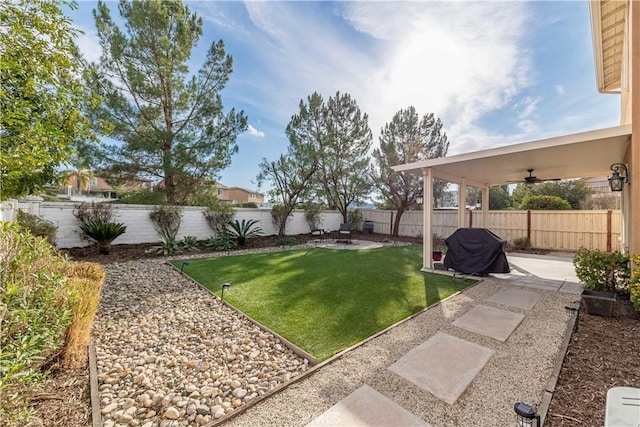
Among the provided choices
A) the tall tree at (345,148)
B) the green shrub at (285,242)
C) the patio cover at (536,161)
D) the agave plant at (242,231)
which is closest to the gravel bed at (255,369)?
the patio cover at (536,161)

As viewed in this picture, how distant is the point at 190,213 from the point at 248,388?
9095 mm

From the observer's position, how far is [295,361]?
9.18 feet

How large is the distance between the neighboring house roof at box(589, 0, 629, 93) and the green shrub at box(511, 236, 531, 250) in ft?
18.1

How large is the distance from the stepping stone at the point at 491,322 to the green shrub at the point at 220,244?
8194 millimetres

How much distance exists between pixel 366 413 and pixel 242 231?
9.44m

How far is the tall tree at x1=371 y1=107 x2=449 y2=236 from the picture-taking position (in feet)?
43.8

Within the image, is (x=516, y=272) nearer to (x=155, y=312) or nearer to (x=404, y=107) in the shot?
(x=155, y=312)

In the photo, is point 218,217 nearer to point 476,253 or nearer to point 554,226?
point 476,253

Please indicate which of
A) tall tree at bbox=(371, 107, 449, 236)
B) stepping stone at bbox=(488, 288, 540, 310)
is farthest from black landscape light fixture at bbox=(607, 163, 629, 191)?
tall tree at bbox=(371, 107, 449, 236)

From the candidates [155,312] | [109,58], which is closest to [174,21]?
[109,58]

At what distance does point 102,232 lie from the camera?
24.8 ft

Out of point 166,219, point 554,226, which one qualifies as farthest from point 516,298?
point 166,219

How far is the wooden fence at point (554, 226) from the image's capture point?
892 cm

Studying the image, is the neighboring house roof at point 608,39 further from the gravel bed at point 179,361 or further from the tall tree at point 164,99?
the tall tree at point 164,99
